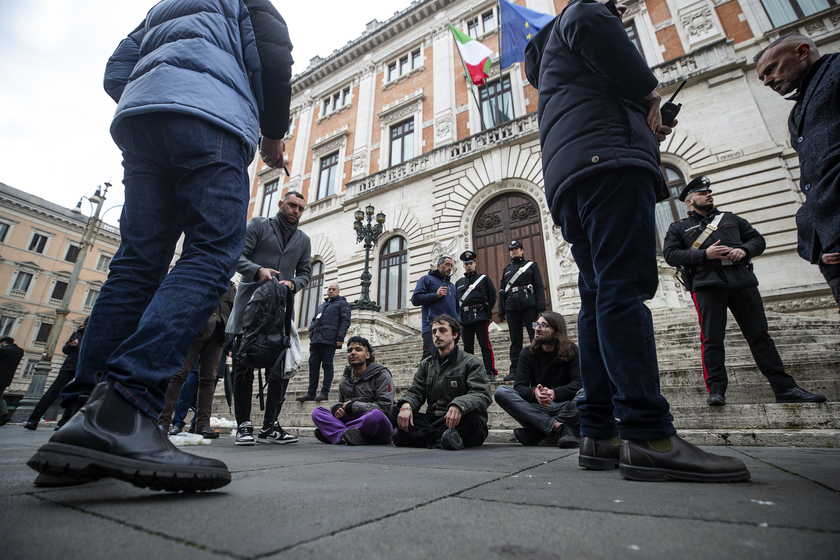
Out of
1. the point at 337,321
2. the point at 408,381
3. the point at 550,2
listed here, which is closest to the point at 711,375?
the point at 408,381

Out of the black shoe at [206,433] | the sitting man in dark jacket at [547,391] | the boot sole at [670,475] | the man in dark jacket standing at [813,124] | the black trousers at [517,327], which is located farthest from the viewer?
the black trousers at [517,327]

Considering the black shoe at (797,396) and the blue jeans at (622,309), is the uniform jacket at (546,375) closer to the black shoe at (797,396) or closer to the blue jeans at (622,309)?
the black shoe at (797,396)

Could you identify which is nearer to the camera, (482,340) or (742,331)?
(742,331)

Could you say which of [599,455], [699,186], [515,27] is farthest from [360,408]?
[515,27]

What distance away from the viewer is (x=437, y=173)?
15.4 metres

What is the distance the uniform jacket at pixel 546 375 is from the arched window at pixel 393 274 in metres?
10.6

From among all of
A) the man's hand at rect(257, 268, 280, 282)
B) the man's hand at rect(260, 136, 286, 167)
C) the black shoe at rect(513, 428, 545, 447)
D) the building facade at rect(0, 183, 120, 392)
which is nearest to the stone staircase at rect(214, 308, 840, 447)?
the black shoe at rect(513, 428, 545, 447)

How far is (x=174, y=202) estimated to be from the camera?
67.1 inches

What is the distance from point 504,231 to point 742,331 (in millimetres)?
10071

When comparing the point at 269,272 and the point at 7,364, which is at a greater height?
the point at 269,272

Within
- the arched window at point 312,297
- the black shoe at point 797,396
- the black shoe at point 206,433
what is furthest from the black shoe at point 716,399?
the arched window at point 312,297

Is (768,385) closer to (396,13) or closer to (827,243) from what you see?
(827,243)

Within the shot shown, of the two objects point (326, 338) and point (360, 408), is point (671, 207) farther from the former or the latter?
point (360, 408)

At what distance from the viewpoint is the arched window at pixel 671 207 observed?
1079 centimetres
